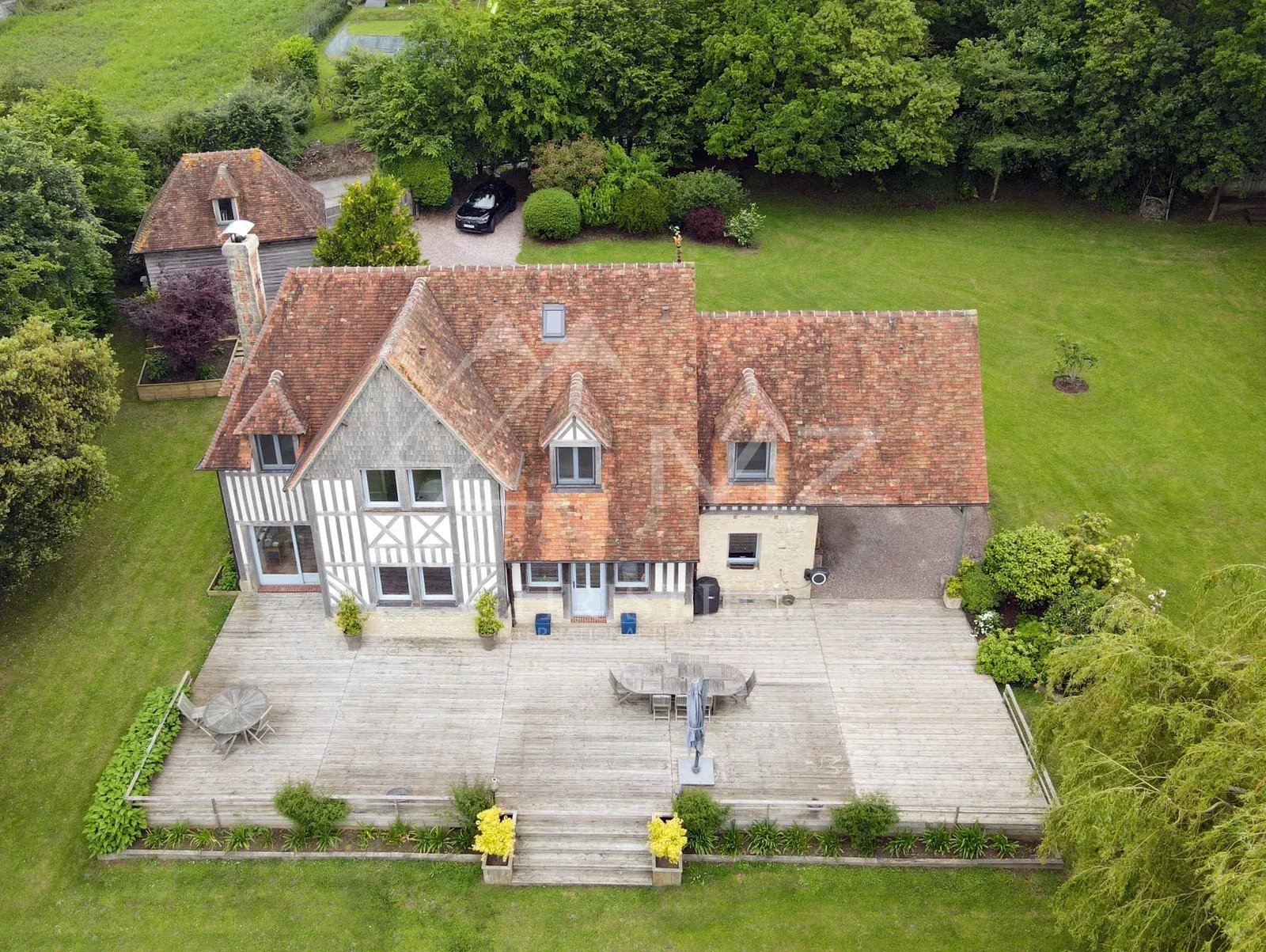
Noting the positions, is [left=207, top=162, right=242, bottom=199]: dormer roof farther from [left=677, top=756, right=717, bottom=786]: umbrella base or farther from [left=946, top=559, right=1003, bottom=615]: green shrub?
[left=946, top=559, right=1003, bottom=615]: green shrub

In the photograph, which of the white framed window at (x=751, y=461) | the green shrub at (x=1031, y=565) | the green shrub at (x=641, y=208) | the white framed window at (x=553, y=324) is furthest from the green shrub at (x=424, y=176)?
the green shrub at (x=1031, y=565)

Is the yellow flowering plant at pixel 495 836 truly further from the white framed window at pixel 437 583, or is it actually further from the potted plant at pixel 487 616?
the white framed window at pixel 437 583

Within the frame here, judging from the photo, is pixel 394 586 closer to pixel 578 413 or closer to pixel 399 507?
pixel 399 507

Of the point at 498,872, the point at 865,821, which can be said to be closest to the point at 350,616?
the point at 498,872

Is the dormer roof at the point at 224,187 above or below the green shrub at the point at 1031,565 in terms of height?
above

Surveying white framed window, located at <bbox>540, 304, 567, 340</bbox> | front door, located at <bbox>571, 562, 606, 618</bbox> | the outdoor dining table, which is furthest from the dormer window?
the outdoor dining table

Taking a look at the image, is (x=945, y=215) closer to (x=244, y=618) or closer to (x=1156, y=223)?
(x=1156, y=223)
